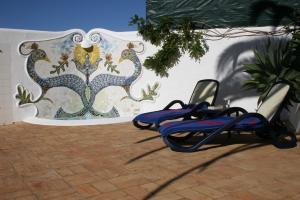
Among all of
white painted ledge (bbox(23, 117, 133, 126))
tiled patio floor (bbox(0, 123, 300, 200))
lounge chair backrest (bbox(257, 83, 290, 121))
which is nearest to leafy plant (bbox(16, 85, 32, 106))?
white painted ledge (bbox(23, 117, 133, 126))

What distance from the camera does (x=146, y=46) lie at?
11125mm

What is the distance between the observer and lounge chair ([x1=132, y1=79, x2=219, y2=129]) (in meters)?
7.85

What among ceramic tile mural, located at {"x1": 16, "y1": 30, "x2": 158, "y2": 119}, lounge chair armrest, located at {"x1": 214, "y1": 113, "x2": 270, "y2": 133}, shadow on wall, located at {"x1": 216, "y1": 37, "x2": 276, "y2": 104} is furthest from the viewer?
ceramic tile mural, located at {"x1": 16, "y1": 30, "x2": 158, "y2": 119}

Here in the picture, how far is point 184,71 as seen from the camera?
35.1 ft

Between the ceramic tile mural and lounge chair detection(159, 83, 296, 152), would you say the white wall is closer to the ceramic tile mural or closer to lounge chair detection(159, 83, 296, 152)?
the ceramic tile mural

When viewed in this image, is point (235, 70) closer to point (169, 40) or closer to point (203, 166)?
point (169, 40)

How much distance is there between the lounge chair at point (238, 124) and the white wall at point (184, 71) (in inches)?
109

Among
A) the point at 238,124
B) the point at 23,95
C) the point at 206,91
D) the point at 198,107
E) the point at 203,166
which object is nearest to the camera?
the point at 203,166

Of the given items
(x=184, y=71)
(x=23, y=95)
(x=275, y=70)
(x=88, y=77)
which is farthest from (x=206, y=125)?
(x=23, y=95)

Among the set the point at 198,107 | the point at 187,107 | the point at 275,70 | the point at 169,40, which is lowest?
the point at 187,107

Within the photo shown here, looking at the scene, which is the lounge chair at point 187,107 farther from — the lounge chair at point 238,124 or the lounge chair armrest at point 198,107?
the lounge chair at point 238,124

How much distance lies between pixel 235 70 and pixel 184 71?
1.61 meters

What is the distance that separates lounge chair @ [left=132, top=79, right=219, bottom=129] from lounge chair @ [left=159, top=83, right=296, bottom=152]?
2.56 feet

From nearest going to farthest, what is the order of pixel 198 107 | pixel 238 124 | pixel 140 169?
pixel 140 169
pixel 238 124
pixel 198 107
